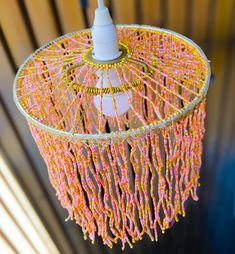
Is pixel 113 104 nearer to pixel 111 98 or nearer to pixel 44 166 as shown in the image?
pixel 111 98

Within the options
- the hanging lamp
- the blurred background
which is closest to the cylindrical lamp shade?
the hanging lamp

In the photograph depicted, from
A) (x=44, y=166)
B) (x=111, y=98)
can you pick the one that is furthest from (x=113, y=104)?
(x=44, y=166)

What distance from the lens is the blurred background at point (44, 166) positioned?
125 centimetres

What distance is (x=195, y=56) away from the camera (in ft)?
2.71

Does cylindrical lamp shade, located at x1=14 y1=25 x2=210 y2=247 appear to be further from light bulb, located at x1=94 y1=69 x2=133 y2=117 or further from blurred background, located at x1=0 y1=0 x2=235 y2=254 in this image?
blurred background, located at x1=0 y1=0 x2=235 y2=254

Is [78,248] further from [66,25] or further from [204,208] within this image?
[66,25]

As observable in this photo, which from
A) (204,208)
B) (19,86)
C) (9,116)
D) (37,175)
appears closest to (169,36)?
(19,86)

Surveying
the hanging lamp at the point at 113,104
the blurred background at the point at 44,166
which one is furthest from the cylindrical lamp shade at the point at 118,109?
the blurred background at the point at 44,166

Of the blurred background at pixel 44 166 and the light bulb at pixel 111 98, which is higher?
the light bulb at pixel 111 98

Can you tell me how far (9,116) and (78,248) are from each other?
1.17 metres

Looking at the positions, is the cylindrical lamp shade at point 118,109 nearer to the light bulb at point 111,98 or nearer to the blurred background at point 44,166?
the light bulb at point 111,98

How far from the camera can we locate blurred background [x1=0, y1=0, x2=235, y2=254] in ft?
4.09

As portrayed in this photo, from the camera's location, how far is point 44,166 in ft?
5.52

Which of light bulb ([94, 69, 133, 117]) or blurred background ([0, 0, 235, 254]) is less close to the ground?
light bulb ([94, 69, 133, 117])
